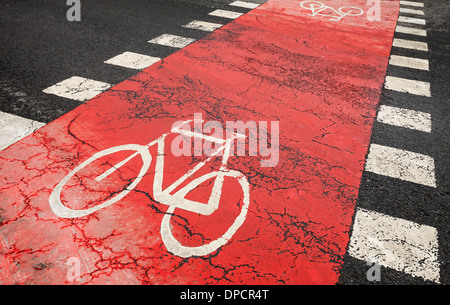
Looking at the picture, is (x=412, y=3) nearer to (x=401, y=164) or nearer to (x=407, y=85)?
(x=407, y=85)

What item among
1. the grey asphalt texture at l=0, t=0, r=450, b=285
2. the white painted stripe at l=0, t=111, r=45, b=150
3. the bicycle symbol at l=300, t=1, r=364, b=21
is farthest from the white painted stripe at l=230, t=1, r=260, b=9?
the white painted stripe at l=0, t=111, r=45, b=150

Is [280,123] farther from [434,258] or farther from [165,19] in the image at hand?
[165,19]

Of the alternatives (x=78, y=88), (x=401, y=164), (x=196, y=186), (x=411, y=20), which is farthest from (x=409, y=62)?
(x=78, y=88)

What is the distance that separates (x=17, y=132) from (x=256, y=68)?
Answer: 3815mm

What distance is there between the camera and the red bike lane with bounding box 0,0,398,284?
8.81 feet

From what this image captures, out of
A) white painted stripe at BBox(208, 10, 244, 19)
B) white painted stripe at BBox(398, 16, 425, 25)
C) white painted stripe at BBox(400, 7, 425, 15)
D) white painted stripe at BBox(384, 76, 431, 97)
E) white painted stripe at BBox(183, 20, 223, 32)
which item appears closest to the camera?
white painted stripe at BBox(384, 76, 431, 97)

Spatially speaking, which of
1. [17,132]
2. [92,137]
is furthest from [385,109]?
[17,132]

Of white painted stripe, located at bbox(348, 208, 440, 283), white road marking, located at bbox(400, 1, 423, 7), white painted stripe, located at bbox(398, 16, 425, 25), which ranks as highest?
white road marking, located at bbox(400, 1, 423, 7)

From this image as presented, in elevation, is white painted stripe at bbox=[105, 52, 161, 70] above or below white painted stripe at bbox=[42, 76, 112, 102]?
above

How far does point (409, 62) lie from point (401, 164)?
362cm

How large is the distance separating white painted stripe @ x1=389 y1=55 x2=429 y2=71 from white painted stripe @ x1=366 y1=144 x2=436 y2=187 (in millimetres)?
3092

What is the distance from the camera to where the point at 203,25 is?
777cm

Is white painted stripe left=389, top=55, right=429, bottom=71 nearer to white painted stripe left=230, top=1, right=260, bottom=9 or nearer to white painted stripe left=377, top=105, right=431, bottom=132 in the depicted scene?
white painted stripe left=377, top=105, right=431, bottom=132

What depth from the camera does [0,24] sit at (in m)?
7.15
